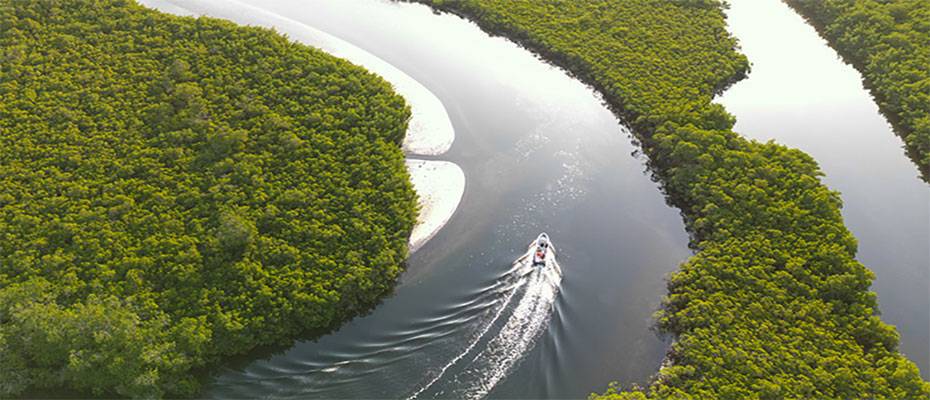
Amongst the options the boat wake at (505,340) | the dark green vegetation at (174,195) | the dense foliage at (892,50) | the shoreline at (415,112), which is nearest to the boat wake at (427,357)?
the boat wake at (505,340)

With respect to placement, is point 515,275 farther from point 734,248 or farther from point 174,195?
point 174,195

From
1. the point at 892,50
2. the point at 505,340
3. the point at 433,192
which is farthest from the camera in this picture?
the point at 892,50

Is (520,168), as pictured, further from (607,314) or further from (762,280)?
(762,280)

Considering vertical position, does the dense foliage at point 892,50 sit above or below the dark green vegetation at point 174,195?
above

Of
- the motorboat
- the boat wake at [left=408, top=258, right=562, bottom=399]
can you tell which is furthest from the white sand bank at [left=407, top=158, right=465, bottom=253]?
the boat wake at [left=408, top=258, right=562, bottom=399]

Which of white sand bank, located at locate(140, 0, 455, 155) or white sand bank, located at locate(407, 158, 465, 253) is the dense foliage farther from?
white sand bank, located at locate(140, 0, 455, 155)

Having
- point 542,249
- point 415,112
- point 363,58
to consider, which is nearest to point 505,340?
point 542,249

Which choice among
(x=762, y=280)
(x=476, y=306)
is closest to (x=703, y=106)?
(x=762, y=280)

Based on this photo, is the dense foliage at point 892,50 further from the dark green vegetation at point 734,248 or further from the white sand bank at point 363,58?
the white sand bank at point 363,58
